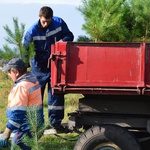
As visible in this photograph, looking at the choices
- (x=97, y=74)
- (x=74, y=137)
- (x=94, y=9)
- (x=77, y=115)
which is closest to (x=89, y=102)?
(x=77, y=115)

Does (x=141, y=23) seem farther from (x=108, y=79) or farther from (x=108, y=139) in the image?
(x=108, y=139)

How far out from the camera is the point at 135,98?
527cm

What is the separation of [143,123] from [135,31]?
1.79m

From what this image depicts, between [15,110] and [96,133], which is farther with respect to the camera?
[96,133]

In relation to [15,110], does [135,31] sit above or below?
above

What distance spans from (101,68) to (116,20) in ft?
5.58

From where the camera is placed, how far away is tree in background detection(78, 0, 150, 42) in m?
6.49

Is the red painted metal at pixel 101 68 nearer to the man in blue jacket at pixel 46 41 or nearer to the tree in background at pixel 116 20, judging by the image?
the man in blue jacket at pixel 46 41

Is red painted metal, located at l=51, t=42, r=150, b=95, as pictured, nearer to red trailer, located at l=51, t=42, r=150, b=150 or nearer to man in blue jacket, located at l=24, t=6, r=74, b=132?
red trailer, located at l=51, t=42, r=150, b=150

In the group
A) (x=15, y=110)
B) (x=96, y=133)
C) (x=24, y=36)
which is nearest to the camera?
(x=15, y=110)

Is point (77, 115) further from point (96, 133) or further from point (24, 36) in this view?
point (24, 36)

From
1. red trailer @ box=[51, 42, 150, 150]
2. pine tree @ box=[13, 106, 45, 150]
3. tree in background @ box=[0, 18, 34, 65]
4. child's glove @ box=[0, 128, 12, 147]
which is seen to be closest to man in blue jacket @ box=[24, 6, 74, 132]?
tree in background @ box=[0, 18, 34, 65]

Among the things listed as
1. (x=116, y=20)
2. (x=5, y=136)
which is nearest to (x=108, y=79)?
(x=5, y=136)

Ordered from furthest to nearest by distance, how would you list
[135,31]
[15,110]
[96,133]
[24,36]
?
1. [135,31]
2. [24,36]
3. [96,133]
4. [15,110]
